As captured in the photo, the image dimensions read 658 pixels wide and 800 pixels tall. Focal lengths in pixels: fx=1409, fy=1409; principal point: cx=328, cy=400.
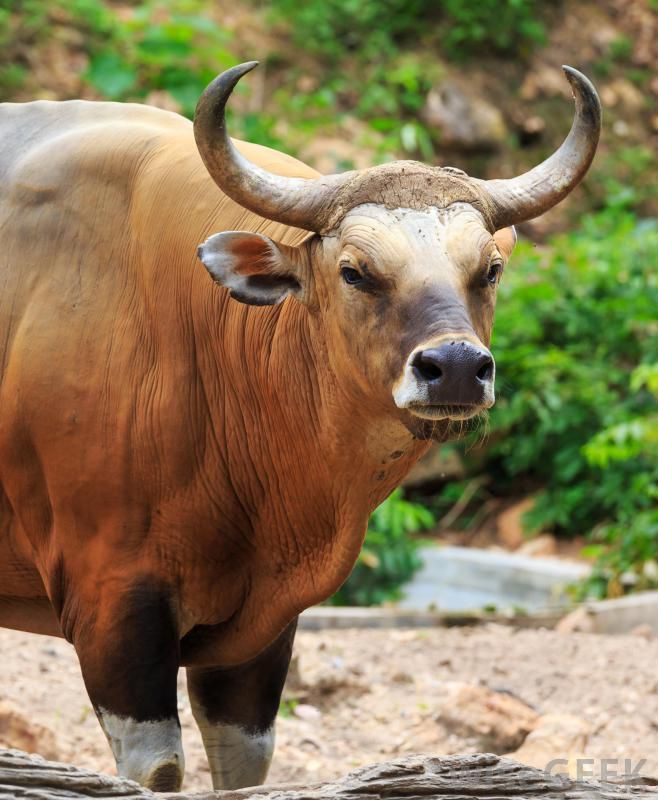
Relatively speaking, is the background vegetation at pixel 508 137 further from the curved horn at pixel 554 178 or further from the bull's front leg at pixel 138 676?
the bull's front leg at pixel 138 676

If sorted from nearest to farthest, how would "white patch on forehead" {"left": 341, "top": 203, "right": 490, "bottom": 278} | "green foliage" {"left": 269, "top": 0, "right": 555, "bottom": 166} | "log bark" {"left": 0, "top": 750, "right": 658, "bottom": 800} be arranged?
"log bark" {"left": 0, "top": 750, "right": 658, "bottom": 800}, "white patch on forehead" {"left": 341, "top": 203, "right": 490, "bottom": 278}, "green foliage" {"left": 269, "top": 0, "right": 555, "bottom": 166}

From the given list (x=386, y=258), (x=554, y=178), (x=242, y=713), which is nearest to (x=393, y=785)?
(x=386, y=258)

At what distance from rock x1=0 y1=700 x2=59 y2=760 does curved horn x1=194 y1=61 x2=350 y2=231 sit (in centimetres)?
269

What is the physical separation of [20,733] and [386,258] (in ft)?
9.65

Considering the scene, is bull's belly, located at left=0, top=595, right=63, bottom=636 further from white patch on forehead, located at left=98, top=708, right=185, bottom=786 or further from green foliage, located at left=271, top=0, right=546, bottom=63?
green foliage, located at left=271, top=0, right=546, bottom=63

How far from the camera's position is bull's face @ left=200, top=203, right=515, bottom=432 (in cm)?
396

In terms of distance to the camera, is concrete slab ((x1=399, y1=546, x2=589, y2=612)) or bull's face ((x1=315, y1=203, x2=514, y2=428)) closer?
bull's face ((x1=315, y1=203, x2=514, y2=428))

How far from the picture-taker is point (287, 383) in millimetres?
4719

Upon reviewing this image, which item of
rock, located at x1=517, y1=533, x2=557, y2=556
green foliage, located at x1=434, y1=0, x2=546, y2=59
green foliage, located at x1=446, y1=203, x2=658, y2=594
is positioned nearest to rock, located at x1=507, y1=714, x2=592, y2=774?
green foliage, located at x1=446, y1=203, x2=658, y2=594

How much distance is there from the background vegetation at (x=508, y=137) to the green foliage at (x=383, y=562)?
19mm

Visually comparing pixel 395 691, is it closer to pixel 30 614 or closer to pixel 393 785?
pixel 30 614

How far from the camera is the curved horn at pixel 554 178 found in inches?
182

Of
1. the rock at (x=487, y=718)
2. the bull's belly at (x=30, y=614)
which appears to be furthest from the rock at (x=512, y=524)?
the bull's belly at (x=30, y=614)

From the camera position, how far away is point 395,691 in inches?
313
